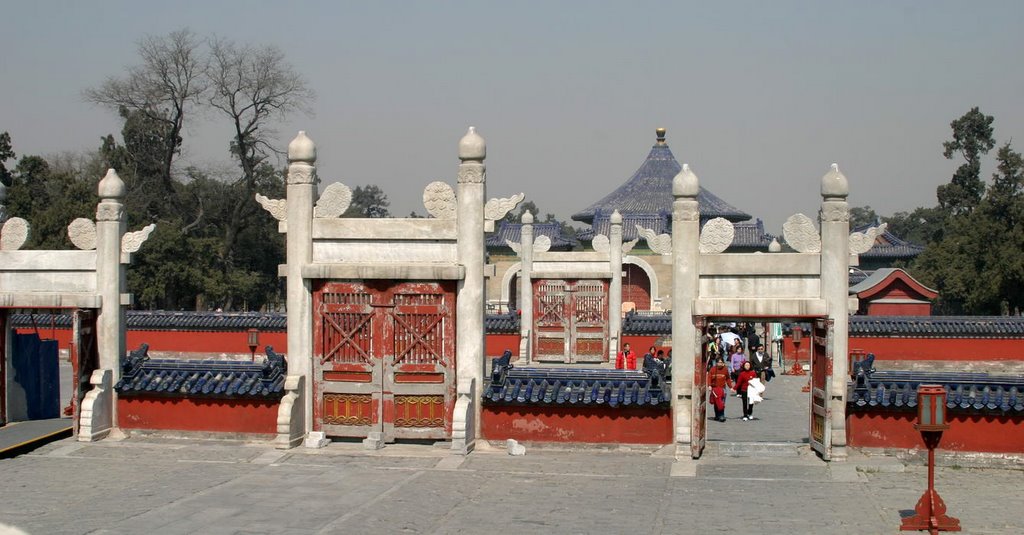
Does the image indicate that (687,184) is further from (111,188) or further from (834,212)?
(111,188)

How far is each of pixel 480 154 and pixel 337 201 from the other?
7.04 ft

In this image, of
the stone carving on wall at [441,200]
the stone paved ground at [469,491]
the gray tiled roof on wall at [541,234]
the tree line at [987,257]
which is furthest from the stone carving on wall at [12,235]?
the gray tiled roof on wall at [541,234]

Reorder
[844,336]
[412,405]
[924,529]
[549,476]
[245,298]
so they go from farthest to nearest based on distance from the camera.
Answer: [245,298] < [412,405] < [844,336] < [549,476] < [924,529]

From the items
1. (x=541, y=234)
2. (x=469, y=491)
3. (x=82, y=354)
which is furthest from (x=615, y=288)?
(x=541, y=234)

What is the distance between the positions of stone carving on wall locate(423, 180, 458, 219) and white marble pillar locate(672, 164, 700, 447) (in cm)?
306

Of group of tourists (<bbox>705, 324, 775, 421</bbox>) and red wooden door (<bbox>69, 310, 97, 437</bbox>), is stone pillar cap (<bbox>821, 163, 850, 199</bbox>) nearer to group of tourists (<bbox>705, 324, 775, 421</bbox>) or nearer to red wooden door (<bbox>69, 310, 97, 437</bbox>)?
group of tourists (<bbox>705, 324, 775, 421</bbox>)

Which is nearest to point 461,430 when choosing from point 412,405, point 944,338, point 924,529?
point 412,405

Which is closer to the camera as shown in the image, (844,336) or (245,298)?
(844,336)

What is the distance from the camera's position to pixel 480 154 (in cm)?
1644

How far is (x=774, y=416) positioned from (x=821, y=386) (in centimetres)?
629

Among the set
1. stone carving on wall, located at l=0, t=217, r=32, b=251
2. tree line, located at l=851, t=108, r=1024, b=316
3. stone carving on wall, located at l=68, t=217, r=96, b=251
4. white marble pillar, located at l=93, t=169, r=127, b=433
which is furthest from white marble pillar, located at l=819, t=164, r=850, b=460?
tree line, located at l=851, t=108, r=1024, b=316

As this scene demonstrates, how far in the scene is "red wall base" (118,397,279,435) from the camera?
55.0ft

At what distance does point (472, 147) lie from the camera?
16.4 m

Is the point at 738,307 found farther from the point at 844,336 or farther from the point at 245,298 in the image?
the point at 245,298
